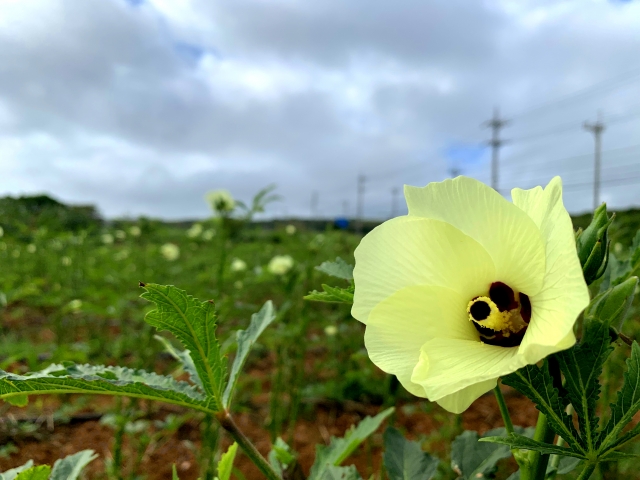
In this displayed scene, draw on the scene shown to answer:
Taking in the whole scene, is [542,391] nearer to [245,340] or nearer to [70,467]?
[245,340]

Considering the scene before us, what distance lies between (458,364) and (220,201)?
7.60 ft

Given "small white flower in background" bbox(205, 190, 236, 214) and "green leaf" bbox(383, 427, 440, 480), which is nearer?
"green leaf" bbox(383, 427, 440, 480)

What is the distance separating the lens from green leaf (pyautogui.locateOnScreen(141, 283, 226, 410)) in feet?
1.79

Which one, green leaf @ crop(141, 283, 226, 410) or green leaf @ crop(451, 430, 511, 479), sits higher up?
green leaf @ crop(141, 283, 226, 410)

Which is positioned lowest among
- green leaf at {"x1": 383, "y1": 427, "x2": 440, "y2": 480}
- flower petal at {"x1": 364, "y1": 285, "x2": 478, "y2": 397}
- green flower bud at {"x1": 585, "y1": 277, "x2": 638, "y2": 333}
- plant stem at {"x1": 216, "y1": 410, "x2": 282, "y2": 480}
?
green leaf at {"x1": 383, "y1": 427, "x2": 440, "y2": 480}

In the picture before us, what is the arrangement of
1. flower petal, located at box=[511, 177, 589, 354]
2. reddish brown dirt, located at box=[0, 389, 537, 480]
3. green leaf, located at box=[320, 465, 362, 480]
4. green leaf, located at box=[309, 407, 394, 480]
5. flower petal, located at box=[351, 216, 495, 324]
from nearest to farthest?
flower petal, located at box=[511, 177, 589, 354]
flower petal, located at box=[351, 216, 495, 324]
green leaf, located at box=[320, 465, 362, 480]
green leaf, located at box=[309, 407, 394, 480]
reddish brown dirt, located at box=[0, 389, 537, 480]

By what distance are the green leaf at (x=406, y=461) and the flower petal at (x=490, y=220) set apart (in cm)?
33

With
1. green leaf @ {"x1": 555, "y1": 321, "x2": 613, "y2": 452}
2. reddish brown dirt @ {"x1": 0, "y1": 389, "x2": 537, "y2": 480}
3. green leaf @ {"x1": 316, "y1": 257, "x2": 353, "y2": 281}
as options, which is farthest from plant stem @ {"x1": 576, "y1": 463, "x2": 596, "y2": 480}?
reddish brown dirt @ {"x1": 0, "y1": 389, "x2": 537, "y2": 480}

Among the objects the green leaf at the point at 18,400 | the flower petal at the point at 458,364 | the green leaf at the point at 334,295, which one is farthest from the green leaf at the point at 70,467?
the flower petal at the point at 458,364

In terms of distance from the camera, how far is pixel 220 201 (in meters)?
2.62

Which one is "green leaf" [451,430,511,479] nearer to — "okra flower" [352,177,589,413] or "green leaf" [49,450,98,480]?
"okra flower" [352,177,589,413]

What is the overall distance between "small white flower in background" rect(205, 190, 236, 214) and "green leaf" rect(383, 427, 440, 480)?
201 cm

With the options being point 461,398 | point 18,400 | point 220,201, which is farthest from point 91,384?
point 220,201

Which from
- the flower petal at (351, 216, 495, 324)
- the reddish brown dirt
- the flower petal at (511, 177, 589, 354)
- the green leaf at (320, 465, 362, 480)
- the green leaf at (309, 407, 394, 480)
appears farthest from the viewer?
the reddish brown dirt
